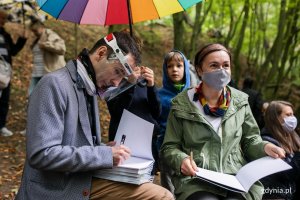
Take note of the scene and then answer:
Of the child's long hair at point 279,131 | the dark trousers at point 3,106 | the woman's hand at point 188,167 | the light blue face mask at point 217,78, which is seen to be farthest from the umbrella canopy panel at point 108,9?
the dark trousers at point 3,106

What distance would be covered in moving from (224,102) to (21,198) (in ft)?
5.56

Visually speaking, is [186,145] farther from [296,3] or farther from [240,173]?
[296,3]

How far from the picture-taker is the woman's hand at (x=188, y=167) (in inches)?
111

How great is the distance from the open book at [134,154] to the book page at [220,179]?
37 cm

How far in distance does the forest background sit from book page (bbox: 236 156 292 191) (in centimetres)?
328

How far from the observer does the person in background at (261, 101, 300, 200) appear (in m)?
3.80

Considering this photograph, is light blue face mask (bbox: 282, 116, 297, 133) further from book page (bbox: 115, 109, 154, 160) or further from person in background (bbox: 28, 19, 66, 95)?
person in background (bbox: 28, 19, 66, 95)

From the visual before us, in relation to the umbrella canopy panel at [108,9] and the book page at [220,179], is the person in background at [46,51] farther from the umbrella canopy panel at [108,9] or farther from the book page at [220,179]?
the book page at [220,179]

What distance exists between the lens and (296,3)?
9352 mm

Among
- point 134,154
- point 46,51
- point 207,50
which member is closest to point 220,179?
point 134,154

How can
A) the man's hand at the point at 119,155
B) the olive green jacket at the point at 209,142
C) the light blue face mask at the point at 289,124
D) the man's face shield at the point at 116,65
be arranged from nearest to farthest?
1. the man's hand at the point at 119,155
2. the man's face shield at the point at 116,65
3. the olive green jacket at the point at 209,142
4. the light blue face mask at the point at 289,124

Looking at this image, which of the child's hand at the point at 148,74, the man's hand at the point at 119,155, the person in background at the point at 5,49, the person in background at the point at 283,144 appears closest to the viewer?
the man's hand at the point at 119,155

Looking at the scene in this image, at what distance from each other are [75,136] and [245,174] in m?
1.26

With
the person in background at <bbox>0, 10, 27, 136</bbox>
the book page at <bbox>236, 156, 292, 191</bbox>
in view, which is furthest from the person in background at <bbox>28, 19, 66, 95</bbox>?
the book page at <bbox>236, 156, 292, 191</bbox>
